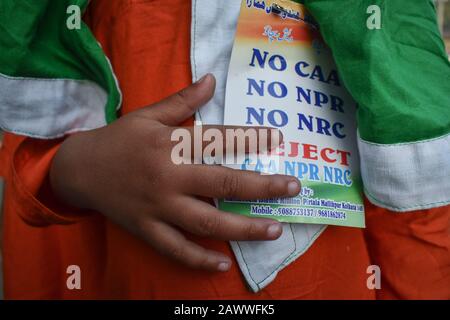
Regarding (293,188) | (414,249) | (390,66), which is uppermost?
(390,66)

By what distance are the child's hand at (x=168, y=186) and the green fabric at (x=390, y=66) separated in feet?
0.39

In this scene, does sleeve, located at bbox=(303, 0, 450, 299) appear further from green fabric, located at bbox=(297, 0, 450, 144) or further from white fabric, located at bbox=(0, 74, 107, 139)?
white fabric, located at bbox=(0, 74, 107, 139)

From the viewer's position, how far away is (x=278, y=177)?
1.78 ft

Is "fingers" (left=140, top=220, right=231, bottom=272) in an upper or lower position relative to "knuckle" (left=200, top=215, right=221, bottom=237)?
lower

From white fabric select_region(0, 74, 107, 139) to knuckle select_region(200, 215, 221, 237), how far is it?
0.71ft

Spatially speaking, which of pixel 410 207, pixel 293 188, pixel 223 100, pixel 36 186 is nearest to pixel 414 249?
pixel 410 207

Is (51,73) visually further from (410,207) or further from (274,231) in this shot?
(410,207)

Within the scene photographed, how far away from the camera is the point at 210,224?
1.78 ft

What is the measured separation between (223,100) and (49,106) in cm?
24

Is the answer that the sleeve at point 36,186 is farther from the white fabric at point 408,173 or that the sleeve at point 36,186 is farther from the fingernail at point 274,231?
the white fabric at point 408,173

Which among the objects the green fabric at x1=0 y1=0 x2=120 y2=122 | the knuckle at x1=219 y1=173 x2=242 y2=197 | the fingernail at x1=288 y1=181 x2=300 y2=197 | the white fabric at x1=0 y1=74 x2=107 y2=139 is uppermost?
the green fabric at x1=0 y1=0 x2=120 y2=122

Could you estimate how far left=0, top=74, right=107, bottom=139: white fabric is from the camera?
634mm

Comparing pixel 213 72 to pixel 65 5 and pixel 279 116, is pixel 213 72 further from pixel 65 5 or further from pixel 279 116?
pixel 65 5

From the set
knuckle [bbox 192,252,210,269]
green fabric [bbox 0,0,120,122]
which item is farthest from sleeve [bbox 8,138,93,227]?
knuckle [bbox 192,252,210,269]
